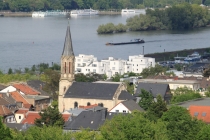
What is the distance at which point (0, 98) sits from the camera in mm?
20750

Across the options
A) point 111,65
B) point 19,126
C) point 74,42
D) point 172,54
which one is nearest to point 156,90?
point 19,126

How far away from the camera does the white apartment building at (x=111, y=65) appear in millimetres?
32125

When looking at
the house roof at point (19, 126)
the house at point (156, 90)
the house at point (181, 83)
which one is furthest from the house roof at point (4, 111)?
the house at point (181, 83)

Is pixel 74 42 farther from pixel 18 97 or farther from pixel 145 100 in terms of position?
pixel 145 100

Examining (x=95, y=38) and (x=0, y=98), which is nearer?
(x=0, y=98)

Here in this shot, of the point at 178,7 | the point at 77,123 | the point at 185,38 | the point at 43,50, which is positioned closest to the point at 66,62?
the point at 77,123

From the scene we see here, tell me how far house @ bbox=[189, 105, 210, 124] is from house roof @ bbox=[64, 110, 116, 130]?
5.81ft

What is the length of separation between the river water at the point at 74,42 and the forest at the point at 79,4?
18886 mm

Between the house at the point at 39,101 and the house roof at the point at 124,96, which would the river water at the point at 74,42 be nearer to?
the house at the point at 39,101

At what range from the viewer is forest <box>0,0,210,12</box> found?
8419cm

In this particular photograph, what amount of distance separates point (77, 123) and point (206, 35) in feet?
134

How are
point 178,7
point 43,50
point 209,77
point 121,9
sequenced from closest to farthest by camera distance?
point 209,77 < point 43,50 < point 178,7 < point 121,9

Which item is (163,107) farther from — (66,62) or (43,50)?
(43,50)

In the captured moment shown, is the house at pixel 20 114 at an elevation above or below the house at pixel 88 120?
below
